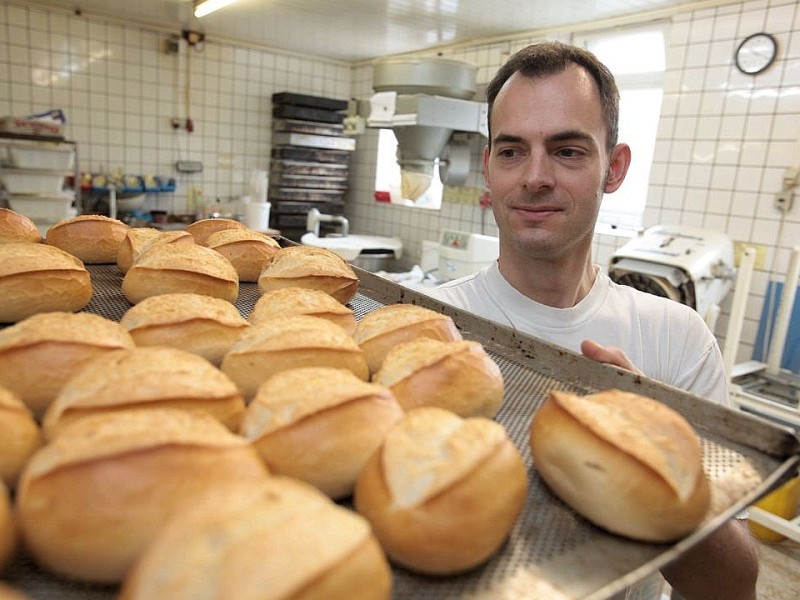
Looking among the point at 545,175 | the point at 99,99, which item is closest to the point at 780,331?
the point at 545,175

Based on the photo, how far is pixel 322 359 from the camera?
30.2 inches

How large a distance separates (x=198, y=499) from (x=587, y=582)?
1.11 feet

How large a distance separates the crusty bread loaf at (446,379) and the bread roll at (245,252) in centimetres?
66

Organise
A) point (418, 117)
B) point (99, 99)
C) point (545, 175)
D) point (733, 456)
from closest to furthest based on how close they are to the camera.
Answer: point (733, 456), point (545, 175), point (418, 117), point (99, 99)

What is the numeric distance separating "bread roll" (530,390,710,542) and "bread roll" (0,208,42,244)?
1203mm

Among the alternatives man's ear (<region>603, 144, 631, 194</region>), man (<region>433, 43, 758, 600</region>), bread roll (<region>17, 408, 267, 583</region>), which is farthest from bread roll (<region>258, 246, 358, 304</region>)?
man's ear (<region>603, 144, 631, 194</region>)

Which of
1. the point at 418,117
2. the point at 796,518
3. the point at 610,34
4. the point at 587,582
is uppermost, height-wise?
the point at 610,34

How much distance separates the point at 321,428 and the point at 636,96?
3584 millimetres

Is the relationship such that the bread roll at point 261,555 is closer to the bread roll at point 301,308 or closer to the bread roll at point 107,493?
the bread roll at point 107,493

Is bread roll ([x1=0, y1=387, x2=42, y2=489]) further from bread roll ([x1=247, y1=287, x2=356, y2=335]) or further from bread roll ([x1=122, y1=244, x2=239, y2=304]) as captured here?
bread roll ([x1=122, y1=244, x2=239, y2=304])

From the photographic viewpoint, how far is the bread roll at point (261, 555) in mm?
366

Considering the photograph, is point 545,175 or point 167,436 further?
point 545,175

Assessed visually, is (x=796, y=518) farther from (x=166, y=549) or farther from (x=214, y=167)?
(x=214, y=167)

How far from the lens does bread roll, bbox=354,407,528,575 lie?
1.60 ft
